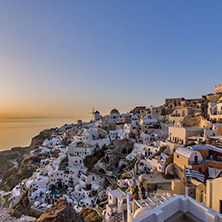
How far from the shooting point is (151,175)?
14.5 meters

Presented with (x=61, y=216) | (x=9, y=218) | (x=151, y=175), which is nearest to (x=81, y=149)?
(x=9, y=218)

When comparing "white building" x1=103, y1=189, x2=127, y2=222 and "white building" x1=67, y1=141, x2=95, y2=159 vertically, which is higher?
"white building" x1=67, y1=141, x2=95, y2=159

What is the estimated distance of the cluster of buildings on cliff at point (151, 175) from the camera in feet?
14.3

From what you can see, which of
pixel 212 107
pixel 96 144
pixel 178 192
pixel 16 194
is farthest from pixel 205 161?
pixel 16 194

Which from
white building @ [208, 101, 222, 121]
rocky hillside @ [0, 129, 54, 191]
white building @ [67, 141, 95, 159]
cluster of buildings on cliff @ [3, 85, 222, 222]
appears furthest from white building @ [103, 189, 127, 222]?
rocky hillside @ [0, 129, 54, 191]

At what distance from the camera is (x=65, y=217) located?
1024cm

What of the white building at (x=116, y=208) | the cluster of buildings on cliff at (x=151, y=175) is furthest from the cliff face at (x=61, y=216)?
the cluster of buildings on cliff at (x=151, y=175)

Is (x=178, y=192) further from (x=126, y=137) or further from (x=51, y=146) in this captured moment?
(x=51, y=146)

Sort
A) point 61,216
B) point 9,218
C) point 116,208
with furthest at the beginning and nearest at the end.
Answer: point 9,218, point 116,208, point 61,216

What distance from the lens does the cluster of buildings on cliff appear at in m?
4.36

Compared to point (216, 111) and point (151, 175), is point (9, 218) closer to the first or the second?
point (151, 175)

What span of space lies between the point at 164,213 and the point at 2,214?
2371cm

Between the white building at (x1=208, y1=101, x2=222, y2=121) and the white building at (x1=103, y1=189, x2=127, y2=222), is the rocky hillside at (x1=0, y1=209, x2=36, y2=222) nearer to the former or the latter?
the white building at (x1=103, y1=189, x2=127, y2=222)

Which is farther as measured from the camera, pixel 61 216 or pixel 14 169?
pixel 14 169
